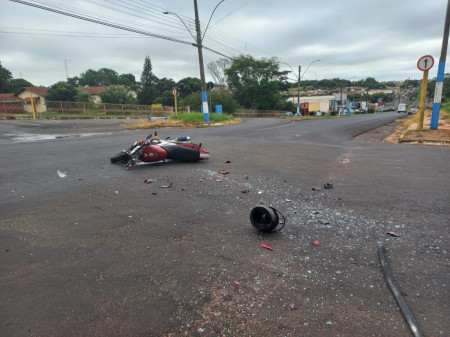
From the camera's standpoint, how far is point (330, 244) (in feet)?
9.57

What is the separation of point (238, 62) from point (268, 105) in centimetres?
1146

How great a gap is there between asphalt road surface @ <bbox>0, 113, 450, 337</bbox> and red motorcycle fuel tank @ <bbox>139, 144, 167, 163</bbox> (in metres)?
1.18

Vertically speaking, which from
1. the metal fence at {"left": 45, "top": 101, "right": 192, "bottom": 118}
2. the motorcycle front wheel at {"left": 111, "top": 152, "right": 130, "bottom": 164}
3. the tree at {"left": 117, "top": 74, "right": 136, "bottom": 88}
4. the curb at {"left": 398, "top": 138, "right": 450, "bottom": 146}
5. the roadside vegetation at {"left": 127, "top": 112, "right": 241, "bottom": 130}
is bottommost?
the curb at {"left": 398, "top": 138, "right": 450, "bottom": 146}

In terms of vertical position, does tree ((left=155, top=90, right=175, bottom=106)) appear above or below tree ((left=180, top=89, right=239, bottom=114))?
above

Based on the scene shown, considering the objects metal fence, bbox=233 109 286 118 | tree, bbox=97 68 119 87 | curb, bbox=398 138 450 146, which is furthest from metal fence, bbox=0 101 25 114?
tree, bbox=97 68 119 87

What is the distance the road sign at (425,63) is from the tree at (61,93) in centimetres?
4740

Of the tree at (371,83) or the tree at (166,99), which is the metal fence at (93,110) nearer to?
the tree at (166,99)

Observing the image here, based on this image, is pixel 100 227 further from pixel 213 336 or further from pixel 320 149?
pixel 320 149

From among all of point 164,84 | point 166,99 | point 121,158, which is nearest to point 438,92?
point 121,158

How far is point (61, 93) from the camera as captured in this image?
44.4 metres

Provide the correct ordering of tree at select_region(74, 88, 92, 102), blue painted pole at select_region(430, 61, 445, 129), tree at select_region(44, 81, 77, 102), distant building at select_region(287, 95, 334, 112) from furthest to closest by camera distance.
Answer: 1. distant building at select_region(287, 95, 334, 112)
2. tree at select_region(74, 88, 92, 102)
3. tree at select_region(44, 81, 77, 102)
4. blue painted pole at select_region(430, 61, 445, 129)

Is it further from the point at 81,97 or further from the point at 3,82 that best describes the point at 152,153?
the point at 3,82

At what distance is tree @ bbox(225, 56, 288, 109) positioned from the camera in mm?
60312

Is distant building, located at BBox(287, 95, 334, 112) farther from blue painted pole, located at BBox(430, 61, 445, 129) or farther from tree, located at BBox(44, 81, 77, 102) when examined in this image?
blue painted pole, located at BBox(430, 61, 445, 129)
